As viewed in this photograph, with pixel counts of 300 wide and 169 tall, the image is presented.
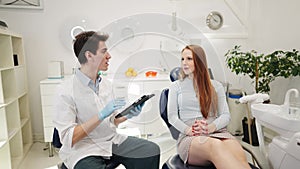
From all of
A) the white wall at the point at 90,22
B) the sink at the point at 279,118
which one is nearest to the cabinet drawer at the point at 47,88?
the white wall at the point at 90,22

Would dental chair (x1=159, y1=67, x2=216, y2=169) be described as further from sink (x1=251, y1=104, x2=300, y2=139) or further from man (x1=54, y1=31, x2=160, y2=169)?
sink (x1=251, y1=104, x2=300, y2=139)

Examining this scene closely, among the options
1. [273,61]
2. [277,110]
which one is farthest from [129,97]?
[273,61]

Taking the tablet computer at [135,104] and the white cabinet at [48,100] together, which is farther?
the white cabinet at [48,100]

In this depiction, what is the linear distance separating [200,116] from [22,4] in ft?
7.35

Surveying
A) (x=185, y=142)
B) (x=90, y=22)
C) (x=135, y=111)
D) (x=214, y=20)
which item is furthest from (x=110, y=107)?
(x=214, y=20)

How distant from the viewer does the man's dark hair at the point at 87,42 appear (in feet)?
3.34

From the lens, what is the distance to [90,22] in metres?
2.63

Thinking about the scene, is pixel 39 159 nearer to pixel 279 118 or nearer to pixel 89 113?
pixel 89 113

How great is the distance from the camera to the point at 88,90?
1.15m

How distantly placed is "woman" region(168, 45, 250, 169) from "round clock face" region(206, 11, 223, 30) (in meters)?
1.66

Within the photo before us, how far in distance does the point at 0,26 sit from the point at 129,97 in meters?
1.52

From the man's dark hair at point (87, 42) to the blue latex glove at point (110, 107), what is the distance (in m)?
0.24

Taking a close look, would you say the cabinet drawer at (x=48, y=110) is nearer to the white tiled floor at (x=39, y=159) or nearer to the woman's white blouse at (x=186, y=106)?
the white tiled floor at (x=39, y=159)

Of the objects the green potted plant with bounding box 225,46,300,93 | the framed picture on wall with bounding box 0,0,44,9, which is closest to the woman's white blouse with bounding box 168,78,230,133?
the green potted plant with bounding box 225,46,300,93
